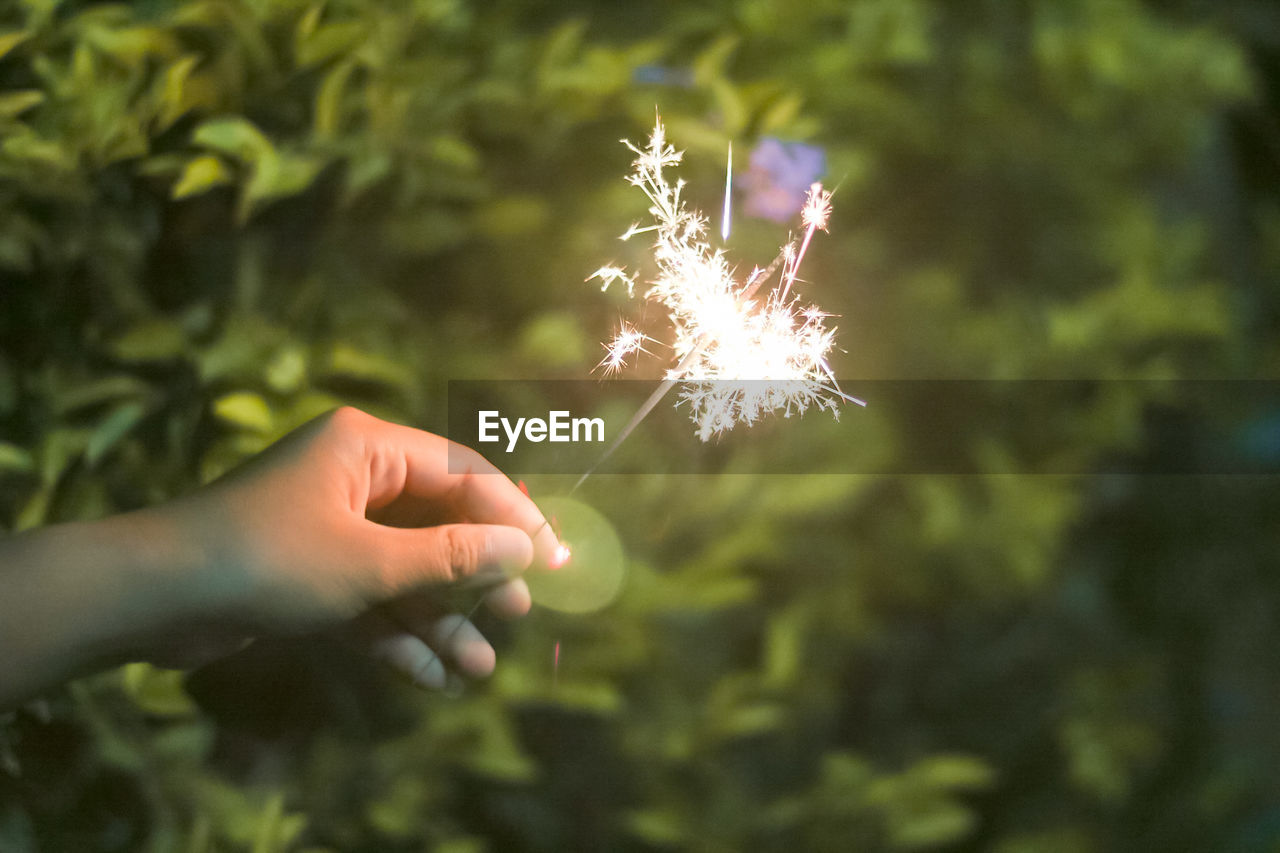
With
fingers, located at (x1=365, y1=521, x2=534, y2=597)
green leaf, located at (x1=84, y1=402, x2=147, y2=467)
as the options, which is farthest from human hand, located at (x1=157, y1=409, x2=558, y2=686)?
green leaf, located at (x1=84, y1=402, x2=147, y2=467)

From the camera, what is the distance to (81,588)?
783mm

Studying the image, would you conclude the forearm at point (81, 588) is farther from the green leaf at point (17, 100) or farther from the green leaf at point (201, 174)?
the green leaf at point (17, 100)

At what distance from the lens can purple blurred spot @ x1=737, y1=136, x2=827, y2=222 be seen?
0.86 m

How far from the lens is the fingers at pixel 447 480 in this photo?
851 millimetres

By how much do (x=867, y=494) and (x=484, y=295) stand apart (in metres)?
0.43

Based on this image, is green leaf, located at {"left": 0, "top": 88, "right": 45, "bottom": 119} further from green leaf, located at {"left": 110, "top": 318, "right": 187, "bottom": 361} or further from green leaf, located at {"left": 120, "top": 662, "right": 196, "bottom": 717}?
green leaf, located at {"left": 120, "top": 662, "right": 196, "bottom": 717}

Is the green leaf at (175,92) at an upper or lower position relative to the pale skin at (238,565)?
upper

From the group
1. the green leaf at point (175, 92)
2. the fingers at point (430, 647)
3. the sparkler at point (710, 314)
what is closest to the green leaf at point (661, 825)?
the fingers at point (430, 647)

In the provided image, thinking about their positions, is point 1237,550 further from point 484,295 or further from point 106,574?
point 106,574

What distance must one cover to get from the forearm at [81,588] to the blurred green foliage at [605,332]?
106 millimetres

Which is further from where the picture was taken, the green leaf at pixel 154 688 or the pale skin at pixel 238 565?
the green leaf at pixel 154 688

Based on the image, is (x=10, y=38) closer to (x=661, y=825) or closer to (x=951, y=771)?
(x=661, y=825)

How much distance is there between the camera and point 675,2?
90 cm
